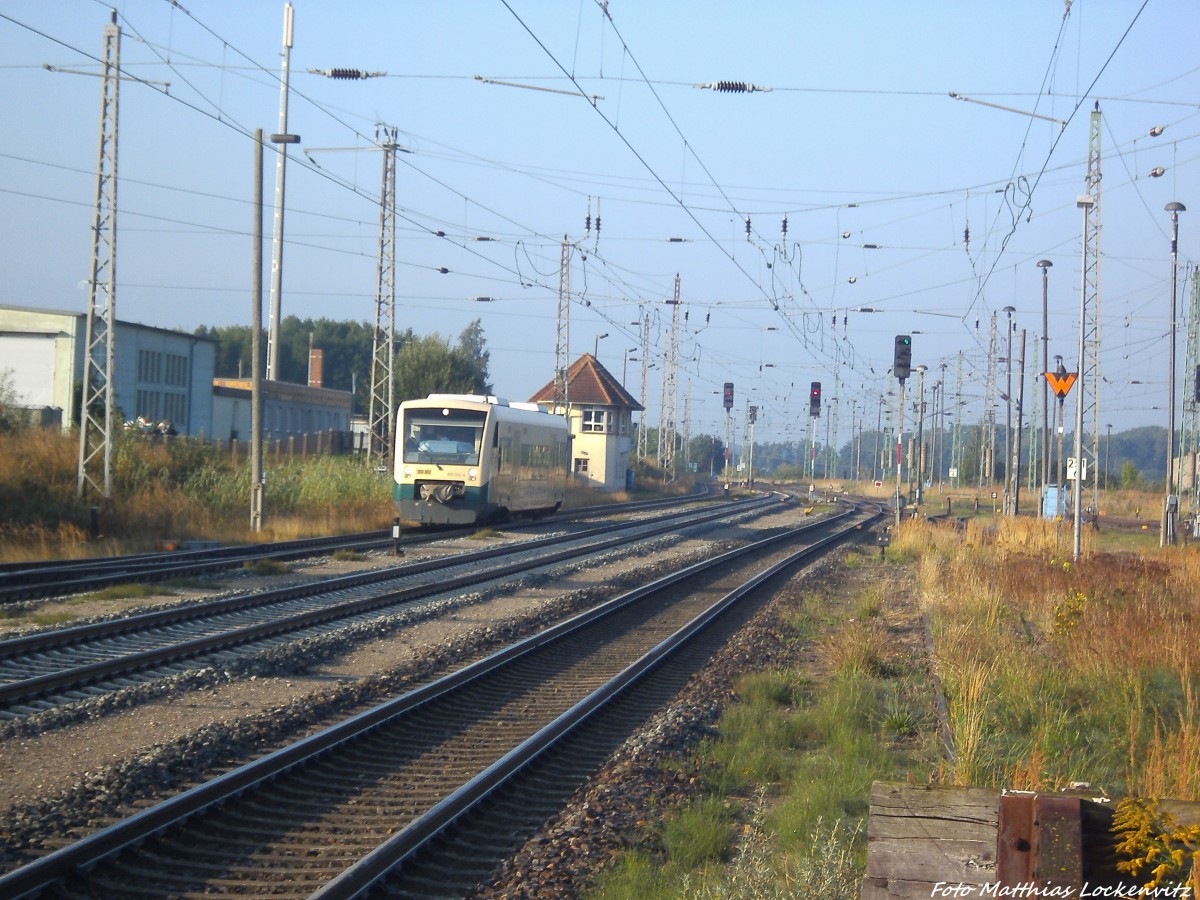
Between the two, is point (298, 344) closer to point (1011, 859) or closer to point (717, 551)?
point (717, 551)

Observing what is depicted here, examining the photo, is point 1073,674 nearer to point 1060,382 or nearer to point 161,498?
point 1060,382

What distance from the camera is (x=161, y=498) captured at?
2492cm

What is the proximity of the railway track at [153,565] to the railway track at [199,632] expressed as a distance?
2401 mm

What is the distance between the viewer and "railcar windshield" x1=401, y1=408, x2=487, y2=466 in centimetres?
2716

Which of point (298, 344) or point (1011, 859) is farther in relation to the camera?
point (298, 344)

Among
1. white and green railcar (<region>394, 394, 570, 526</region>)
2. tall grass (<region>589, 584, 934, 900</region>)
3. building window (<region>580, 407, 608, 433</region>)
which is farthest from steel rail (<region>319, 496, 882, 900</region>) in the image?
building window (<region>580, 407, 608, 433</region>)

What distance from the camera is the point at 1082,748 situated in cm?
799

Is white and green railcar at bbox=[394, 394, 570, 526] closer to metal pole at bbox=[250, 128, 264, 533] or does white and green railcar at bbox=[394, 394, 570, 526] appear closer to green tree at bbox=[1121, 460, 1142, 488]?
metal pole at bbox=[250, 128, 264, 533]

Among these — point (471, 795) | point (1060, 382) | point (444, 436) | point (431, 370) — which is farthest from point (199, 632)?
point (431, 370)

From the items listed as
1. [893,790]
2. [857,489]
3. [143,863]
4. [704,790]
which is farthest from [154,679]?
[857,489]

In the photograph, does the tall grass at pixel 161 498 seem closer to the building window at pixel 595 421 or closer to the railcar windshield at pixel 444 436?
the railcar windshield at pixel 444 436

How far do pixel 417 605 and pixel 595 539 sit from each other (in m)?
13.9

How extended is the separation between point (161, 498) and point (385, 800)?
19660 millimetres

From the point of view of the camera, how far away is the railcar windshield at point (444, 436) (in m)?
27.2
